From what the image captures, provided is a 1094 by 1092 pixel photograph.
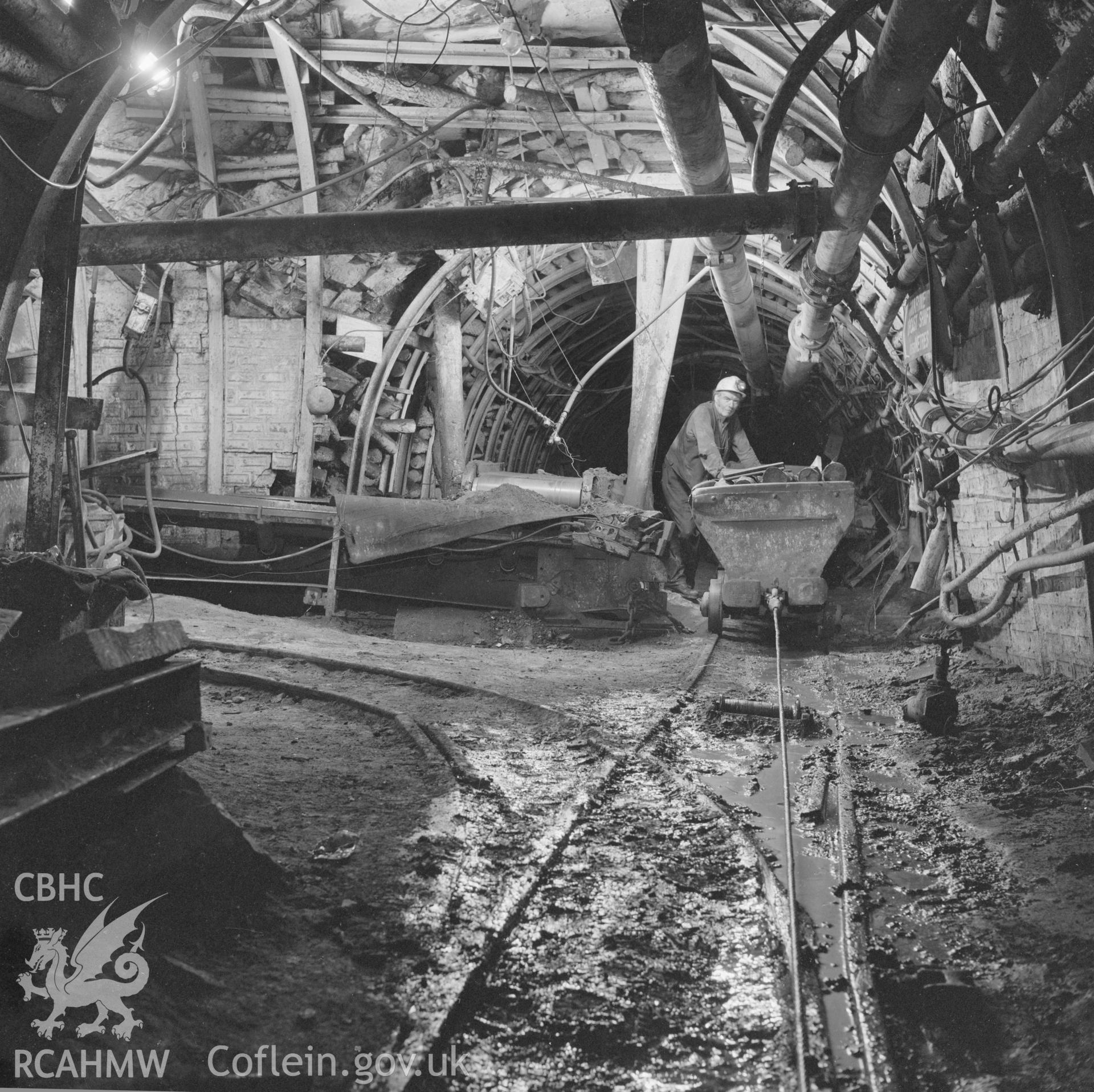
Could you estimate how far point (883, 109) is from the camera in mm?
3623

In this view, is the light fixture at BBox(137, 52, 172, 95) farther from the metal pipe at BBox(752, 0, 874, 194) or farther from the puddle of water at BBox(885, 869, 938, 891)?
the puddle of water at BBox(885, 869, 938, 891)

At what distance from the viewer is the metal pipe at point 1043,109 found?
11.3 feet

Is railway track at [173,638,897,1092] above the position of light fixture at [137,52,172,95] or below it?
below

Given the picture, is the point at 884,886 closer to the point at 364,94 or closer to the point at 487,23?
the point at 487,23

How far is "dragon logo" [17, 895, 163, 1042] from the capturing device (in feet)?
6.28

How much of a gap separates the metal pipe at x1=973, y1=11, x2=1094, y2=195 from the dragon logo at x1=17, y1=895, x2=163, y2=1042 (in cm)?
434

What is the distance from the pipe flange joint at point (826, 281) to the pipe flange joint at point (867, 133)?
5.54 feet

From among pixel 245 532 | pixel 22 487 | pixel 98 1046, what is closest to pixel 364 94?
pixel 245 532

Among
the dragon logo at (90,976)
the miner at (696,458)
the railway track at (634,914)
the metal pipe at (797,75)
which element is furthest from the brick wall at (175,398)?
the dragon logo at (90,976)

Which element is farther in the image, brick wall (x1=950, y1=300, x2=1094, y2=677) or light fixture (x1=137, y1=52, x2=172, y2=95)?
brick wall (x1=950, y1=300, x2=1094, y2=677)

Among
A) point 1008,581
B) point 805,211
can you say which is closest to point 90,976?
point 805,211

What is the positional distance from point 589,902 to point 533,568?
560 centimetres

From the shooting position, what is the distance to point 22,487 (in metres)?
4.09

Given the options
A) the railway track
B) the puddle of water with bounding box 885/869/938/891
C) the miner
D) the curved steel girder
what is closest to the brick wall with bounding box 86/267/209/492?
the miner
